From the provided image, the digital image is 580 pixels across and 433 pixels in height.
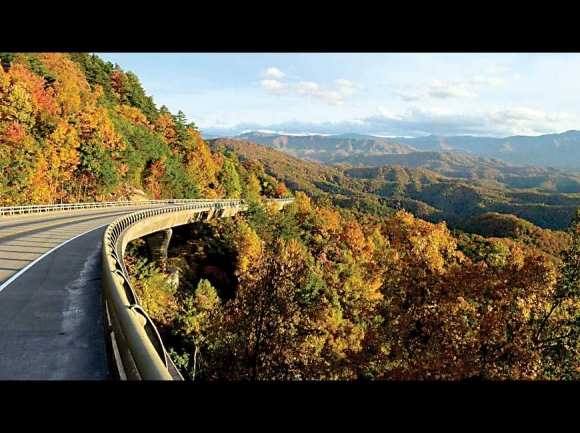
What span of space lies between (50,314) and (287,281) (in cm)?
1542

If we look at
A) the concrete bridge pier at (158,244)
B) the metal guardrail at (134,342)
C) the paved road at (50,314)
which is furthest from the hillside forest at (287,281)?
the metal guardrail at (134,342)

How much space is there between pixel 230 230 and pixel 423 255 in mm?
32251

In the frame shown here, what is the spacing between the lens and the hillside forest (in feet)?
60.3

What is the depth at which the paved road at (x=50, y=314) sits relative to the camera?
5.39m

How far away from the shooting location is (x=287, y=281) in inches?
882

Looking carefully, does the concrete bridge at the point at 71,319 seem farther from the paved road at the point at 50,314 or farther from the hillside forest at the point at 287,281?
the hillside forest at the point at 287,281

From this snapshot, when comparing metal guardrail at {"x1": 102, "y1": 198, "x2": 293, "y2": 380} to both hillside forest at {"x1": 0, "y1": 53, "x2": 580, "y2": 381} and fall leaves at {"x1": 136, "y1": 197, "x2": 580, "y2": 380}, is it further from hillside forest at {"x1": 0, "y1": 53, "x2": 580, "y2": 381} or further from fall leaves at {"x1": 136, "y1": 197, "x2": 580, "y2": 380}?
hillside forest at {"x1": 0, "y1": 53, "x2": 580, "y2": 381}

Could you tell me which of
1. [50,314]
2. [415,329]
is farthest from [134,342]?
[415,329]

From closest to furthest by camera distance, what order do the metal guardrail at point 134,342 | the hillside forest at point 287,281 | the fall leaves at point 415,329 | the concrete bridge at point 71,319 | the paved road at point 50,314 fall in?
the metal guardrail at point 134,342 < the concrete bridge at point 71,319 < the paved road at point 50,314 < the fall leaves at point 415,329 < the hillside forest at point 287,281

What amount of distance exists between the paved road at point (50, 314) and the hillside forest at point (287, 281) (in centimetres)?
768

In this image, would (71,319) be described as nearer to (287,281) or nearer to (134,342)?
(134,342)
